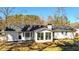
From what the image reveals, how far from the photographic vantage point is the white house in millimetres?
3703

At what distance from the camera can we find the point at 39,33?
3711 mm

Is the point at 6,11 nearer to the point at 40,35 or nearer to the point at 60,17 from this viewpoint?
the point at 40,35

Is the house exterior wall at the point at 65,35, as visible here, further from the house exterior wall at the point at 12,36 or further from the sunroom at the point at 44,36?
the house exterior wall at the point at 12,36

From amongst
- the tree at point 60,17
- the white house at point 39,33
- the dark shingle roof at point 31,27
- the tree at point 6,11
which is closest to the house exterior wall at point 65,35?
the white house at point 39,33

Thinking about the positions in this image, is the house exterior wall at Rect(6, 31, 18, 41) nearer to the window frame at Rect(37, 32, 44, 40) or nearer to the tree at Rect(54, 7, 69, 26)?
the window frame at Rect(37, 32, 44, 40)

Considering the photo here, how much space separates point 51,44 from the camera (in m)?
3.72

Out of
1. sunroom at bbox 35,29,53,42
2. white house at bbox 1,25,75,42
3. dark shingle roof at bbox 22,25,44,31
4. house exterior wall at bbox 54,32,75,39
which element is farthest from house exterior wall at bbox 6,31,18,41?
house exterior wall at bbox 54,32,75,39

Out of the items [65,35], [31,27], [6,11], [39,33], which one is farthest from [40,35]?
[6,11]

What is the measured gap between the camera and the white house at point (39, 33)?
370 cm

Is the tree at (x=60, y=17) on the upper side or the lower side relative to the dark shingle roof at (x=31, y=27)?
upper

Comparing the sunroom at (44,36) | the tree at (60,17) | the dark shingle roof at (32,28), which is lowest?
the sunroom at (44,36)
